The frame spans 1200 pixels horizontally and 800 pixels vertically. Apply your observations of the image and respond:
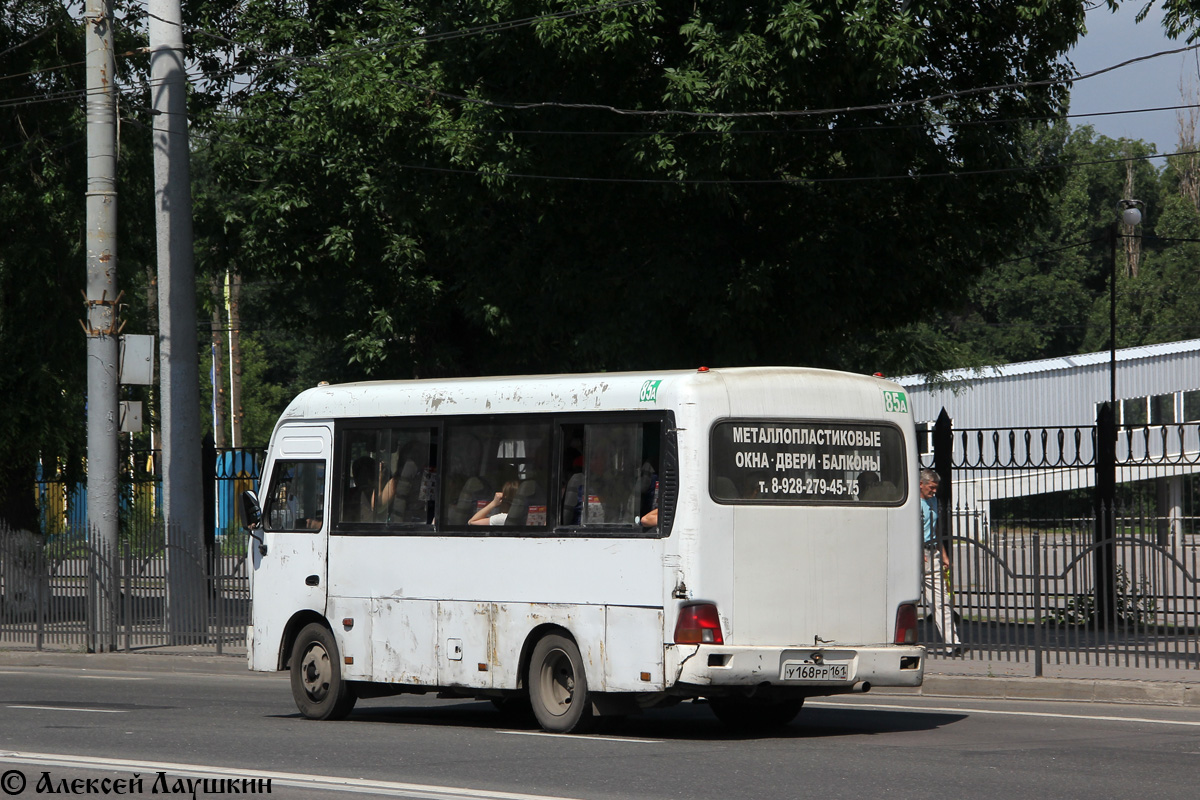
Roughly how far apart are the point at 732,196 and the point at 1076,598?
5859 mm

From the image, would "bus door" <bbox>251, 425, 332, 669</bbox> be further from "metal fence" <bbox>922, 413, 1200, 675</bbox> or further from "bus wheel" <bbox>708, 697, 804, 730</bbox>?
"metal fence" <bbox>922, 413, 1200, 675</bbox>

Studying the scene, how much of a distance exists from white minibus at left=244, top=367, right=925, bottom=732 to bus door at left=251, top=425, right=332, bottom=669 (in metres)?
0.05

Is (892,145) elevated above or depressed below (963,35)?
below

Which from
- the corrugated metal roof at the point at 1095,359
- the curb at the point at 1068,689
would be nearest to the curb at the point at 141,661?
the curb at the point at 1068,689

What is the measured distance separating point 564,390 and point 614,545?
4.19 feet

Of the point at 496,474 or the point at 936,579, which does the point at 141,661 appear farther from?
the point at 936,579

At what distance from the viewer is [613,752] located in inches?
404

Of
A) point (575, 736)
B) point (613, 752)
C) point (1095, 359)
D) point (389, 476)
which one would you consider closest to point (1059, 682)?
point (575, 736)

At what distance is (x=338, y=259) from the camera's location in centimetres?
2328

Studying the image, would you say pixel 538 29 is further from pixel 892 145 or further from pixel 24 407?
pixel 24 407

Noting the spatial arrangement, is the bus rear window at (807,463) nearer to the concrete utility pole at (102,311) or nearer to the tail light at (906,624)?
the tail light at (906,624)

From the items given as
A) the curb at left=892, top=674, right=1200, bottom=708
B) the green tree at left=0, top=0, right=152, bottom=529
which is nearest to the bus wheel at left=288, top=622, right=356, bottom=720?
the curb at left=892, top=674, right=1200, bottom=708

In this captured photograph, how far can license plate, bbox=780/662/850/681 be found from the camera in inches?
432

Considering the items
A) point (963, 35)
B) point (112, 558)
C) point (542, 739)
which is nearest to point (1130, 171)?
point (963, 35)
